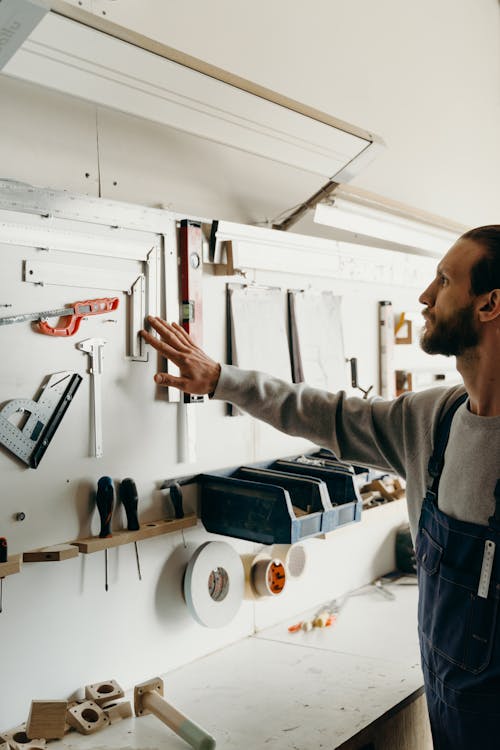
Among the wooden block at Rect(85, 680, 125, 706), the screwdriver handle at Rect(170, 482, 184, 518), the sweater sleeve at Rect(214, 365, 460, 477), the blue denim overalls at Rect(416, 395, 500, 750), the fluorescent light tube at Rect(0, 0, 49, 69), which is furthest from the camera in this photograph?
the screwdriver handle at Rect(170, 482, 184, 518)

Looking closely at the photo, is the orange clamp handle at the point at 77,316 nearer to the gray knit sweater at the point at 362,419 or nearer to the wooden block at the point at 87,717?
the gray knit sweater at the point at 362,419

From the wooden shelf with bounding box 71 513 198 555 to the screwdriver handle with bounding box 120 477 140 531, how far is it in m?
0.02

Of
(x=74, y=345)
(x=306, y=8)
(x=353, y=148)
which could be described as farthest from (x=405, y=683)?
(x=306, y=8)

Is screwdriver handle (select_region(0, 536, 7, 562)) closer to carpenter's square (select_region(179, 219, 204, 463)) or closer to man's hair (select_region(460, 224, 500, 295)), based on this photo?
carpenter's square (select_region(179, 219, 204, 463))

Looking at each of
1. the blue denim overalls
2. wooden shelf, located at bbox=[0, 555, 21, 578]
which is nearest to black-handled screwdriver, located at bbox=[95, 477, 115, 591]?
wooden shelf, located at bbox=[0, 555, 21, 578]

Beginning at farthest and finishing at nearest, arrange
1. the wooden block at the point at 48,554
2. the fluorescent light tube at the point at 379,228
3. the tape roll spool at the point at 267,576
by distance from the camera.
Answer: the fluorescent light tube at the point at 379,228, the tape roll spool at the point at 267,576, the wooden block at the point at 48,554

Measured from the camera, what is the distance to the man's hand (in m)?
1.58

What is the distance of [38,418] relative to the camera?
4.70 ft

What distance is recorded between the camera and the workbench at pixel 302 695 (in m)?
1.40

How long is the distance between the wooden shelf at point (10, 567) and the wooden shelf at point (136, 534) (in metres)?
0.16

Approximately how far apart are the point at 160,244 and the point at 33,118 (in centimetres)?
40

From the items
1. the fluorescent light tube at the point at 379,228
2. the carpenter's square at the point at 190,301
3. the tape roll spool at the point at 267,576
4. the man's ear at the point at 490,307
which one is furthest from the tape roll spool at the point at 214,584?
the fluorescent light tube at the point at 379,228

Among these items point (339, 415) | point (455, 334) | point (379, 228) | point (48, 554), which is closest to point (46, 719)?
point (48, 554)

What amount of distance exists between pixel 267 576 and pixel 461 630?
2.13 ft
